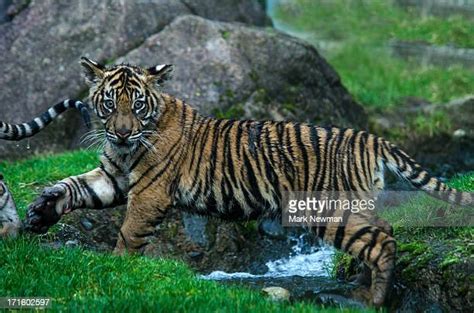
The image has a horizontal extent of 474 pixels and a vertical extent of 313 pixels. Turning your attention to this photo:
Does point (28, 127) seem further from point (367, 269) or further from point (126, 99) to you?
point (367, 269)

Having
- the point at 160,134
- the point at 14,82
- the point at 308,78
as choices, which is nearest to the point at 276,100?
the point at 308,78

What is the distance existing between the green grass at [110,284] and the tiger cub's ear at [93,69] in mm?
1536

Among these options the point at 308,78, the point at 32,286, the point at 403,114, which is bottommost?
the point at 403,114

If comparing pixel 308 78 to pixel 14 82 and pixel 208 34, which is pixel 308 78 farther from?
pixel 14 82

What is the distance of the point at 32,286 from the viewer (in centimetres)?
651

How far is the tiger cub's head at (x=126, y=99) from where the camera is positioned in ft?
26.0

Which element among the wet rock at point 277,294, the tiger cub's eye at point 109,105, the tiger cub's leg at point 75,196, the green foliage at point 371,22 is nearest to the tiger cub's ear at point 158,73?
the tiger cub's eye at point 109,105

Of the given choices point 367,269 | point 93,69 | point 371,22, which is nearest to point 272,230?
point 367,269

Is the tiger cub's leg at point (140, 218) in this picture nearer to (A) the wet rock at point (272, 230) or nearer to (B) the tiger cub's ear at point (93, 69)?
(B) the tiger cub's ear at point (93, 69)

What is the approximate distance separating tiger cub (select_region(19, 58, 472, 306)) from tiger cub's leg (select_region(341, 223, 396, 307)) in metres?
0.24

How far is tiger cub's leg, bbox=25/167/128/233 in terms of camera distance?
26.5 ft

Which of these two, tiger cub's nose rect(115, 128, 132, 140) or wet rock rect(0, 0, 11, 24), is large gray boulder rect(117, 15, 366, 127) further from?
tiger cub's nose rect(115, 128, 132, 140)

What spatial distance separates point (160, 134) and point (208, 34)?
4.98 meters

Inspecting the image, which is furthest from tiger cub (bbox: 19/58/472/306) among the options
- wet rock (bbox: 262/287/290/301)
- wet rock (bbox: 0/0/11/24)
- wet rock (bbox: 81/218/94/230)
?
wet rock (bbox: 0/0/11/24)
